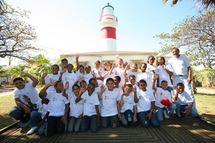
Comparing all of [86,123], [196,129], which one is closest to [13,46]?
[86,123]

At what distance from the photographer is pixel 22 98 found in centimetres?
479

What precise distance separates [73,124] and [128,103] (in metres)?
1.51

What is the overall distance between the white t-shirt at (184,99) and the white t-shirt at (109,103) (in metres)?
1.96

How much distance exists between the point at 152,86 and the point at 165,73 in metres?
0.68

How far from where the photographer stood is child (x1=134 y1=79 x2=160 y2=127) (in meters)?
4.68

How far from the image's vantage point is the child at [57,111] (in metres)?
4.23

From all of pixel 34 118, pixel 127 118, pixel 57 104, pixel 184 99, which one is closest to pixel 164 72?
pixel 184 99

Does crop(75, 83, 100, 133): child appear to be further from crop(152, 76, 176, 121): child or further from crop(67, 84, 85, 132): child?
crop(152, 76, 176, 121): child

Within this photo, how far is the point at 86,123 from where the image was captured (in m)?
4.47

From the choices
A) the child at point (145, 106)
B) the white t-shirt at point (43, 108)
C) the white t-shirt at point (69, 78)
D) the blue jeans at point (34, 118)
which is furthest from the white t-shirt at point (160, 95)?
the blue jeans at point (34, 118)

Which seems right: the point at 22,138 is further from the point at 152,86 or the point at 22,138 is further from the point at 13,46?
the point at 13,46

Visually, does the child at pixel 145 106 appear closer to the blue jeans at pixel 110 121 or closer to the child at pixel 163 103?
the child at pixel 163 103

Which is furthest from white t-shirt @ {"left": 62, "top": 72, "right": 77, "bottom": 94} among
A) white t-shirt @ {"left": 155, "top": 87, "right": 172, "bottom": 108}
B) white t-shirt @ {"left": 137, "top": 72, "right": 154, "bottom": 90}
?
white t-shirt @ {"left": 155, "top": 87, "right": 172, "bottom": 108}

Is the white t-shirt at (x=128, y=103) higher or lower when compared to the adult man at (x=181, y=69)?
lower
